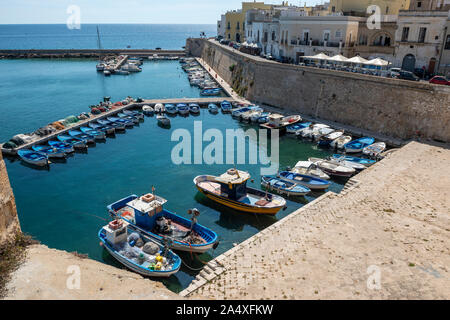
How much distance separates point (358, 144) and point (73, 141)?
23823 mm

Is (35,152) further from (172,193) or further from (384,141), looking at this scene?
(384,141)

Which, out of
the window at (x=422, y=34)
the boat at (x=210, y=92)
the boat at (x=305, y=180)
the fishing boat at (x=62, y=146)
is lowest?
the boat at (x=305, y=180)

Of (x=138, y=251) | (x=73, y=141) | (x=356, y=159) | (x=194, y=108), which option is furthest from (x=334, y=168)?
(x=73, y=141)

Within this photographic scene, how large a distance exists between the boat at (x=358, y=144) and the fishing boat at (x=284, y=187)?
7.38 m

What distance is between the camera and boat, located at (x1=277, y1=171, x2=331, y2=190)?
21125 mm

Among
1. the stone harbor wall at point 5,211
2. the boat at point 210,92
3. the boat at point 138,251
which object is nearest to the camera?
the stone harbor wall at point 5,211

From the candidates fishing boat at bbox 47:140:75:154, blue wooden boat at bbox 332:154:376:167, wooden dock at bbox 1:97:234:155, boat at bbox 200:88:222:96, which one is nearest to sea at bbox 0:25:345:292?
fishing boat at bbox 47:140:75:154

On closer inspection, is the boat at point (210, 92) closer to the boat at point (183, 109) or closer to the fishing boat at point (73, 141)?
the boat at point (183, 109)

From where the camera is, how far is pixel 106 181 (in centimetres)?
2223

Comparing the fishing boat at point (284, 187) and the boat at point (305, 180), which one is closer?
the fishing boat at point (284, 187)

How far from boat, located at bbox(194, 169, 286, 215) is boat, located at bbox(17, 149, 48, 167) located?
13.0 metres

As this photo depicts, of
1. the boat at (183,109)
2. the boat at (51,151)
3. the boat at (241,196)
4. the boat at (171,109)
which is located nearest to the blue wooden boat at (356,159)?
the boat at (241,196)

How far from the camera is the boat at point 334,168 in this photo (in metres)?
22.4

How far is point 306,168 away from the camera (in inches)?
891
